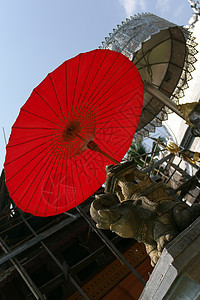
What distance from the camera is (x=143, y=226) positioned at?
294 cm

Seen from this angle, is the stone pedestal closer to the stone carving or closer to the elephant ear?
the stone carving

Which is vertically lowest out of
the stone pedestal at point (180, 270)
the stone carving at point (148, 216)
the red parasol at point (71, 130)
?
the stone pedestal at point (180, 270)

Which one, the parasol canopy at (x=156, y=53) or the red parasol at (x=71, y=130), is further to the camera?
the parasol canopy at (x=156, y=53)

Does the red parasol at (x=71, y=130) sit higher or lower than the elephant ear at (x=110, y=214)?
higher

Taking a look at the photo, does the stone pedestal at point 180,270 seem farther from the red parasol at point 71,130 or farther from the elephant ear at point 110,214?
the red parasol at point 71,130

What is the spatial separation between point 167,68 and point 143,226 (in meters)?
6.70

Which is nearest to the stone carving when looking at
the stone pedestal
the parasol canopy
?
the stone pedestal

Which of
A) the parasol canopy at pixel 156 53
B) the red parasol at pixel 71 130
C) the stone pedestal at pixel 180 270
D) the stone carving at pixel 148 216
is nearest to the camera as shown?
the stone pedestal at pixel 180 270

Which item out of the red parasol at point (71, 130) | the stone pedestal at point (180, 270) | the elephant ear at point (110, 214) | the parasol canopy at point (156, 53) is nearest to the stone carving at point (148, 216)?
the elephant ear at point (110, 214)

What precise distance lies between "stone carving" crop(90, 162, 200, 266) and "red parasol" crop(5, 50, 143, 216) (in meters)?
1.06

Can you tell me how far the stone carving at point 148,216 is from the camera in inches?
108

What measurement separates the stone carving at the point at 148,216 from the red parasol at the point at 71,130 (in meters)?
1.06

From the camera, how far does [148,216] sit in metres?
2.96

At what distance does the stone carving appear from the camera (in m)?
2.74
